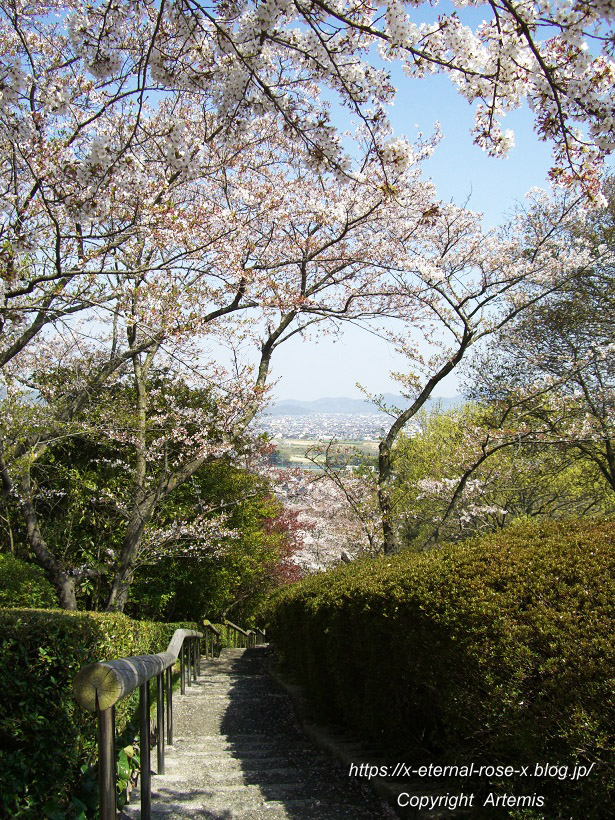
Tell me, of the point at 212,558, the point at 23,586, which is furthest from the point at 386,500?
the point at 212,558

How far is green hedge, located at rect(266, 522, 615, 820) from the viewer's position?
223 cm

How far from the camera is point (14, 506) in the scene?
10.2 m

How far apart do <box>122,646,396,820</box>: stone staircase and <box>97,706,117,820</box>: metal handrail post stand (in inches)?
55.1

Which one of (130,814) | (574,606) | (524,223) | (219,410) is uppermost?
(524,223)

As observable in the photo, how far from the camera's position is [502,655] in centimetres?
256

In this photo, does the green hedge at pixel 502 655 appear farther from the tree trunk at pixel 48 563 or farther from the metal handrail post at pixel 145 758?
the tree trunk at pixel 48 563

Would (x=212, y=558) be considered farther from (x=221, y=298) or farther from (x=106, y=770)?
(x=106, y=770)

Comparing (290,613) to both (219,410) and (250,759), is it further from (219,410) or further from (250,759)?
(219,410)

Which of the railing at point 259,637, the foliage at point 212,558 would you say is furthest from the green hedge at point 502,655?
the railing at point 259,637

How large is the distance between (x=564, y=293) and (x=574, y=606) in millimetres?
11687

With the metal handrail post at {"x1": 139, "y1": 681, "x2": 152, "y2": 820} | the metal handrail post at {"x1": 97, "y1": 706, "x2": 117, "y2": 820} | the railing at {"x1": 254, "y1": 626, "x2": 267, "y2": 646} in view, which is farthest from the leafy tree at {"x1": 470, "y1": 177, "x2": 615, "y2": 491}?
the railing at {"x1": 254, "y1": 626, "x2": 267, "y2": 646}

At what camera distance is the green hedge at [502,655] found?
7.32ft

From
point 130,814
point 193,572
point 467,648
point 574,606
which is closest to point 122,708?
point 130,814

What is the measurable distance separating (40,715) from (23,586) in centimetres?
611
